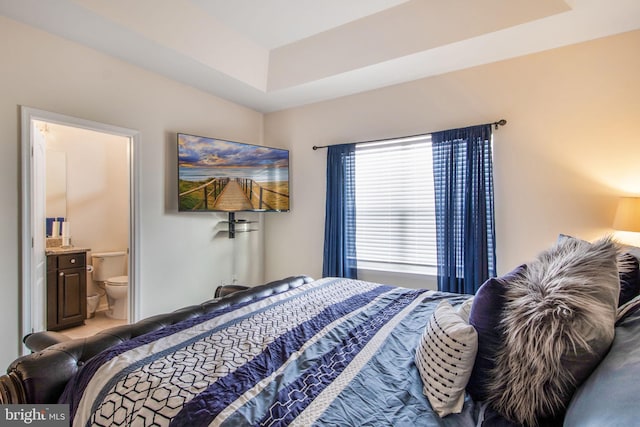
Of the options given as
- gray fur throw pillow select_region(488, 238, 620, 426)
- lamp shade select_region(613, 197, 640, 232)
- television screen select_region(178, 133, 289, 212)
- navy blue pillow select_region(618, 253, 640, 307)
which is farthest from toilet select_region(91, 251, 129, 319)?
lamp shade select_region(613, 197, 640, 232)

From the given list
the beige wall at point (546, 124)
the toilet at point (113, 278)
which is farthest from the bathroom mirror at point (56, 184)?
the beige wall at point (546, 124)

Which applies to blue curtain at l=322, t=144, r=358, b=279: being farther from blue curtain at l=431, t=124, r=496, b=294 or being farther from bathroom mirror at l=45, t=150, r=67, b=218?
bathroom mirror at l=45, t=150, r=67, b=218

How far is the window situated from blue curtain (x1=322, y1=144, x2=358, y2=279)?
0.08 metres

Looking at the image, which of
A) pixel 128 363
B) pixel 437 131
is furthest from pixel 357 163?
pixel 128 363

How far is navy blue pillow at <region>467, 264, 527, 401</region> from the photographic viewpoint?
96 centimetres

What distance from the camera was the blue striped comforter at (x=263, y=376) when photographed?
35.3 inches

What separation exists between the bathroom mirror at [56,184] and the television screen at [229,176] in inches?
77.1

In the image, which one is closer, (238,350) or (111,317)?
(238,350)

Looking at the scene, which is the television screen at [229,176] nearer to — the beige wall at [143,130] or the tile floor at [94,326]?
the beige wall at [143,130]

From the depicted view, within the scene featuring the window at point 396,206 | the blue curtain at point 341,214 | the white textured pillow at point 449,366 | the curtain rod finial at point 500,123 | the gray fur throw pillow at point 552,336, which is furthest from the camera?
the blue curtain at point 341,214

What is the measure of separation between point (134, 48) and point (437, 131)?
2834 millimetres

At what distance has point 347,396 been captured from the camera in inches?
38.6

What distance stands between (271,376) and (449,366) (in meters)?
0.60

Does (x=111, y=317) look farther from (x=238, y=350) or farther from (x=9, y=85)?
(x=238, y=350)
